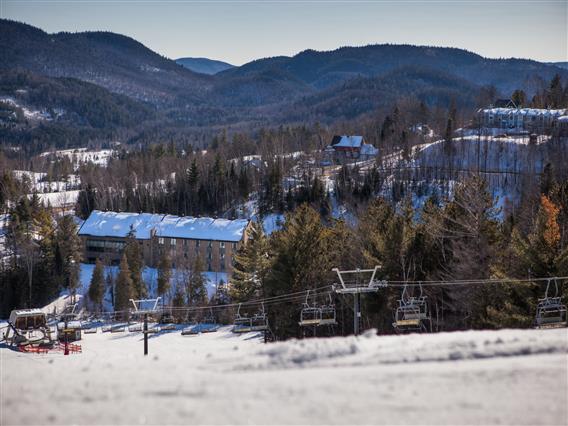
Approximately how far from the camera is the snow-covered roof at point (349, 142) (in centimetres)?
10379

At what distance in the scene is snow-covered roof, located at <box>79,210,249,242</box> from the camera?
65312 mm

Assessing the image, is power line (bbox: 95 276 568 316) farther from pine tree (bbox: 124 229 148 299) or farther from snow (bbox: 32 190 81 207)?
snow (bbox: 32 190 81 207)

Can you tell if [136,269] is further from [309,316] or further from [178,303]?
[309,316]

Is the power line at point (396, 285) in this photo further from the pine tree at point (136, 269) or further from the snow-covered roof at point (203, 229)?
the snow-covered roof at point (203, 229)

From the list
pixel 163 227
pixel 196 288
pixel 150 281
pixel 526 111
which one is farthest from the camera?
pixel 526 111

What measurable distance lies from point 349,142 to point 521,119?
28085 millimetres

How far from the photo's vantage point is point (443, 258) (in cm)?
2995

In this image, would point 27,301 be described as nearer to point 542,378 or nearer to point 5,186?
point 5,186

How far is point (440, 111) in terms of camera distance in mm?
116125

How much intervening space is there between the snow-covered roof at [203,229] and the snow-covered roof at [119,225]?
1527 mm

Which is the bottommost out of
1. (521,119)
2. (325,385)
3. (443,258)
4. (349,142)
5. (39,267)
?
(39,267)

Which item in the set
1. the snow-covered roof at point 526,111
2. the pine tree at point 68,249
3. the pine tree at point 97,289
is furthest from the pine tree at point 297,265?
the snow-covered roof at point 526,111

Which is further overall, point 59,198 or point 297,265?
point 59,198

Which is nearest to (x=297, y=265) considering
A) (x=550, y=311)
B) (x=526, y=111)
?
(x=550, y=311)
